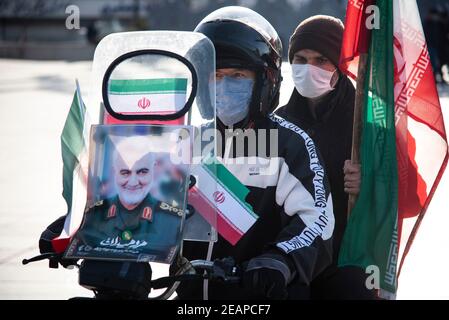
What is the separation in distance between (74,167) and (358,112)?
1271 millimetres

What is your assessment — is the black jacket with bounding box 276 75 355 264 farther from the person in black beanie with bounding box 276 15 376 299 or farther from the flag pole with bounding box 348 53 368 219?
the flag pole with bounding box 348 53 368 219

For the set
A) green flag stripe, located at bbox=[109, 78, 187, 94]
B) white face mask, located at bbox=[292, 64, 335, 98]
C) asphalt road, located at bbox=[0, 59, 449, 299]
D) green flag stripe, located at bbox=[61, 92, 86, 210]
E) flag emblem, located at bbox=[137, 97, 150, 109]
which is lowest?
asphalt road, located at bbox=[0, 59, 449, 299]

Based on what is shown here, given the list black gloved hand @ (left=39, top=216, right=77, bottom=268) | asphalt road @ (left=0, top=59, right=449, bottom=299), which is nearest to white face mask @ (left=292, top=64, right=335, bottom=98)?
asphalt road @ (left=0, top=59, right=449, bottom=299)

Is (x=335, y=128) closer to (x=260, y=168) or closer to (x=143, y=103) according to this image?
(x=260, y=168)

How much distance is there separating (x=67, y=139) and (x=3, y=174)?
8208mm

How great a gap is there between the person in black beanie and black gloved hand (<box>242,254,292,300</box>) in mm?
1175

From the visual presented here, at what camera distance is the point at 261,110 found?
3615mm

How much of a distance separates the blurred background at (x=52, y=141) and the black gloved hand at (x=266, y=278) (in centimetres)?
44

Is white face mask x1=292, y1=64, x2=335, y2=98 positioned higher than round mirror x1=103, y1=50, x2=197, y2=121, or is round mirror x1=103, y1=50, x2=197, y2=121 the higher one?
white face mask x1=292, y1=64, x2=335, y2=98

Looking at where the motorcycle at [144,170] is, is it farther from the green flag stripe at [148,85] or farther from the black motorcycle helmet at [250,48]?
the black motorcycle helmet at [250,48]

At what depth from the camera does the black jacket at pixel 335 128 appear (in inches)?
→ 172

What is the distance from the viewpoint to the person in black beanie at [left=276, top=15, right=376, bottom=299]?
4383mm

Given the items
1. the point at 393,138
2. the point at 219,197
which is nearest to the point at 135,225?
the point at 219,197
